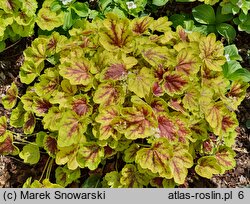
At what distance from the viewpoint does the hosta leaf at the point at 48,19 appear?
3639 mm

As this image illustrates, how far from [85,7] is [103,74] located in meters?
0.84

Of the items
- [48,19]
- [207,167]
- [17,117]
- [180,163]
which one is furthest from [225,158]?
[48,19]

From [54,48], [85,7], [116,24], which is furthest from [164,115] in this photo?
[85,7]

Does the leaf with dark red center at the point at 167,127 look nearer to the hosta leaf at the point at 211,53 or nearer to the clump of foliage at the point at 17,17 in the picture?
the hosta leaf at the point at 211,53

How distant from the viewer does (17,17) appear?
11.7 ft

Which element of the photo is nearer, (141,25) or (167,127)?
(167,127)

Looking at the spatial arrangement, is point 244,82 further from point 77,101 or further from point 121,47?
point 77,101

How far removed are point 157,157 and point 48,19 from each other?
1.27 meters

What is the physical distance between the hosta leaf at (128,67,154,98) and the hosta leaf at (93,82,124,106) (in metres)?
0.08

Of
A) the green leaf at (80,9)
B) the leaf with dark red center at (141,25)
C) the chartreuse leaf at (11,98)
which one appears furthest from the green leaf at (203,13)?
the chartreuse leaf at (11,98)

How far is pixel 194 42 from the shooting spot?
3248 mm

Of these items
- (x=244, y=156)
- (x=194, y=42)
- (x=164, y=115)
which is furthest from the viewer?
(x=244, y=156)

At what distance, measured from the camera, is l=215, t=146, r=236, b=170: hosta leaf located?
10.8 feet

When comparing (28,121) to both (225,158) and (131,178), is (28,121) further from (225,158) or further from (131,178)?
(225,158)
